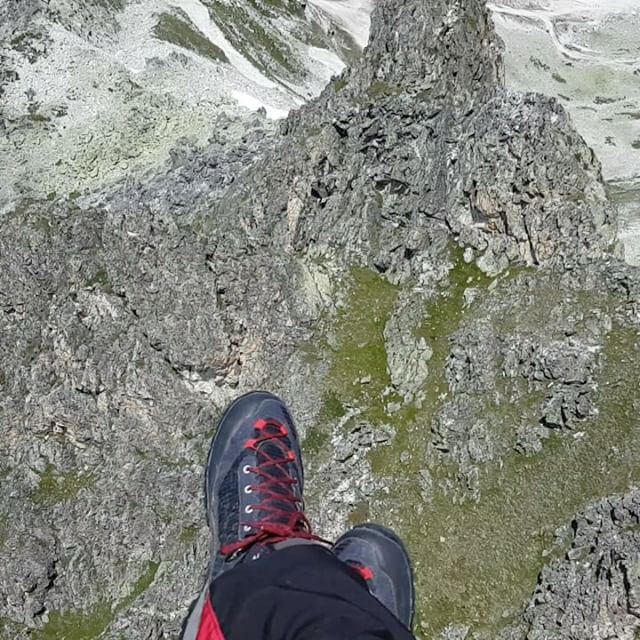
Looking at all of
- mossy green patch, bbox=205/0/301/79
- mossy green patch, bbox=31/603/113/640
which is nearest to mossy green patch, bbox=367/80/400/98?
mossy green patch, bbox=31/603/113/640

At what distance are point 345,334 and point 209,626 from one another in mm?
28576

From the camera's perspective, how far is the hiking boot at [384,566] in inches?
362

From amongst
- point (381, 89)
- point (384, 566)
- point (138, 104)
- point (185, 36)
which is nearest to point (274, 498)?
point (384, 566)

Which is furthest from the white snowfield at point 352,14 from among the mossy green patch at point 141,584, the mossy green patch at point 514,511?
the mossy green patch at point 141,584

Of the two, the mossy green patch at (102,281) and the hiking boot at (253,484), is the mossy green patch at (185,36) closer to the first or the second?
the mossy green patch at (102,281)

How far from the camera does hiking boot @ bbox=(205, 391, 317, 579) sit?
8.78m

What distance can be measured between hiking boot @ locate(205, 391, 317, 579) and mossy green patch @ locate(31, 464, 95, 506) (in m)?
27.1

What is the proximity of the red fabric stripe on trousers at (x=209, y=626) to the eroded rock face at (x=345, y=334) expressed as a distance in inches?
799

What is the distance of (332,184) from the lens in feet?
120

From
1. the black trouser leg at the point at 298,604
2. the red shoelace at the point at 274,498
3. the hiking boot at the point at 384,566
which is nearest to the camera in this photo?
the black trouser leg at the point at 298,604

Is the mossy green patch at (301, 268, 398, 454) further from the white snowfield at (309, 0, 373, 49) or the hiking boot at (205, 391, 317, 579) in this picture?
the white snowfield at (309, 0, 373, 49)

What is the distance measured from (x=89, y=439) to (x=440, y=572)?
20057 mm

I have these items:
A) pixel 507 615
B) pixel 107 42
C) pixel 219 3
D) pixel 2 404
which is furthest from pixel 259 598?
pixel 219 3

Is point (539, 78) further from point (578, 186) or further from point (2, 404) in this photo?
point (2, 404)
